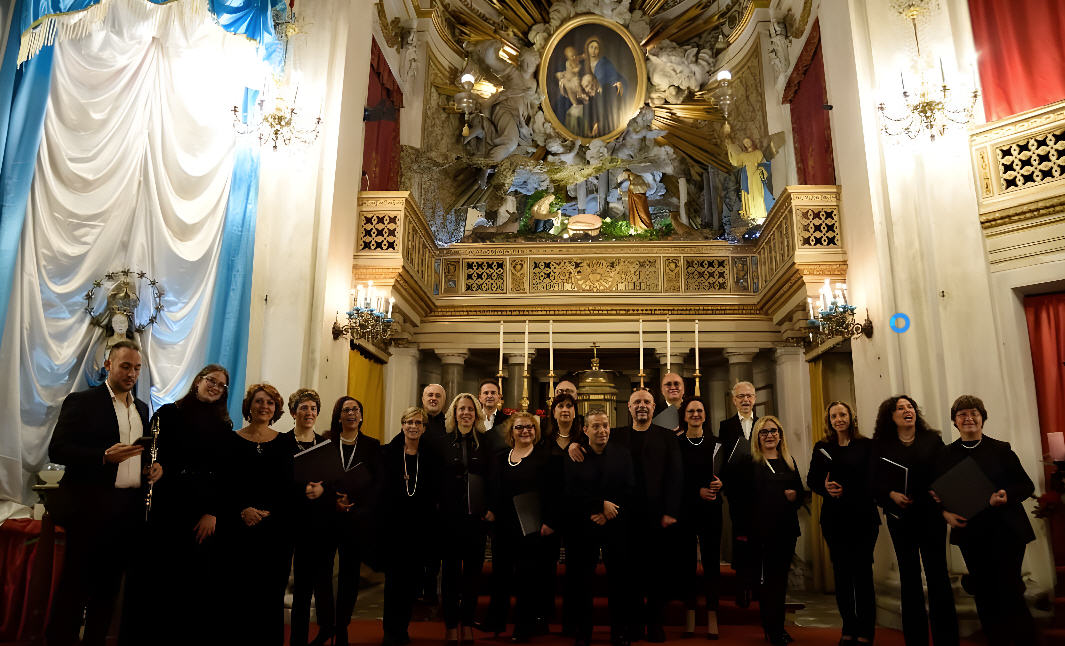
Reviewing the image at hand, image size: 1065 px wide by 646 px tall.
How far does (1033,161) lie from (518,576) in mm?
5083

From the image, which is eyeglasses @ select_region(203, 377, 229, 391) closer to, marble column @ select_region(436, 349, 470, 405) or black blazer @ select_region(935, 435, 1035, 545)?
black blazer @ select_region(935, 435, 1035, 545)

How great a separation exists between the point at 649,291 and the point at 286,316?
15.5 ft

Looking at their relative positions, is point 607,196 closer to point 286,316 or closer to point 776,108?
point 776,108

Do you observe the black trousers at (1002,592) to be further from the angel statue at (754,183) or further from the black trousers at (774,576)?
the angel statue at (754,183)

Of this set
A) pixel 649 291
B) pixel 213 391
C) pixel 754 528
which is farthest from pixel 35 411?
pixel 649 291

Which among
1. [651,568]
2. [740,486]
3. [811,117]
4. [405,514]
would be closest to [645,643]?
[651,568]

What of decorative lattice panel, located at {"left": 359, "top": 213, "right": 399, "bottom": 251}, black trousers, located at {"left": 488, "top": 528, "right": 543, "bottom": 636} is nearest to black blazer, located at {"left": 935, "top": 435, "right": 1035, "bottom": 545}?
black trousers, located at {"left": 488, "top": 528, "right": 543, "bottom": 636}

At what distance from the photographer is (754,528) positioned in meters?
4.26

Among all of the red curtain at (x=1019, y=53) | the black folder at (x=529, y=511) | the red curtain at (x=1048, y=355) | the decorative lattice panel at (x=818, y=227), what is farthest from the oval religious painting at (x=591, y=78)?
the black folder at (x=529, y=511)

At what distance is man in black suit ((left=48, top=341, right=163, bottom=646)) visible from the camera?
3.05 metres

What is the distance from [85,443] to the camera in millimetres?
3072

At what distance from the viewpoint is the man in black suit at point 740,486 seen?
14.3 ft

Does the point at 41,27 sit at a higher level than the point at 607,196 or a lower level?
lower

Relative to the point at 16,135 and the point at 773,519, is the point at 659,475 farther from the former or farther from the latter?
the point at 16,135
